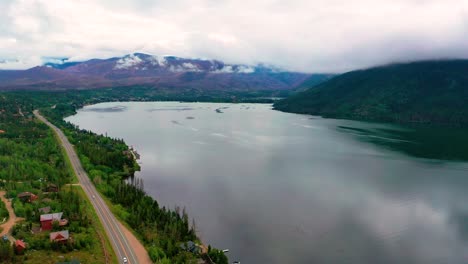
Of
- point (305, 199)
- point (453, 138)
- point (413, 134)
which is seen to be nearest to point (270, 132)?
point (413, 134)

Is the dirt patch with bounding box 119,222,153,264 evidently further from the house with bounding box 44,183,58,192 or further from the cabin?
the house with bounding box 44,183,58,192

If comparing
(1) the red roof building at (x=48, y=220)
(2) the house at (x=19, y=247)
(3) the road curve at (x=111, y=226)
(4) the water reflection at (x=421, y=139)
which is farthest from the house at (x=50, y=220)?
(4) the water reflection at (x=421, y=139)

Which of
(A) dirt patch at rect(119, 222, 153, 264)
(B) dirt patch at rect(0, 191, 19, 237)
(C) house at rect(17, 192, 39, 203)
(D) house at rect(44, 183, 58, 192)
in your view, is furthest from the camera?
(D) house at rect(44, 183, 58, 192)

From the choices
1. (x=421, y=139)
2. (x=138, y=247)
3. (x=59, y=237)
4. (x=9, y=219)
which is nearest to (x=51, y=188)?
(x=9, y=219)

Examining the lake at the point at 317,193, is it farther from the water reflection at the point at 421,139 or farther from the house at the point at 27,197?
the house at the point at 27,197

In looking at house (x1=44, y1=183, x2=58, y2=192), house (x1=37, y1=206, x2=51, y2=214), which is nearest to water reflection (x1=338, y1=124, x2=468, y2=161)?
house (x1=44, y1=183, x2=58, y2=192)
